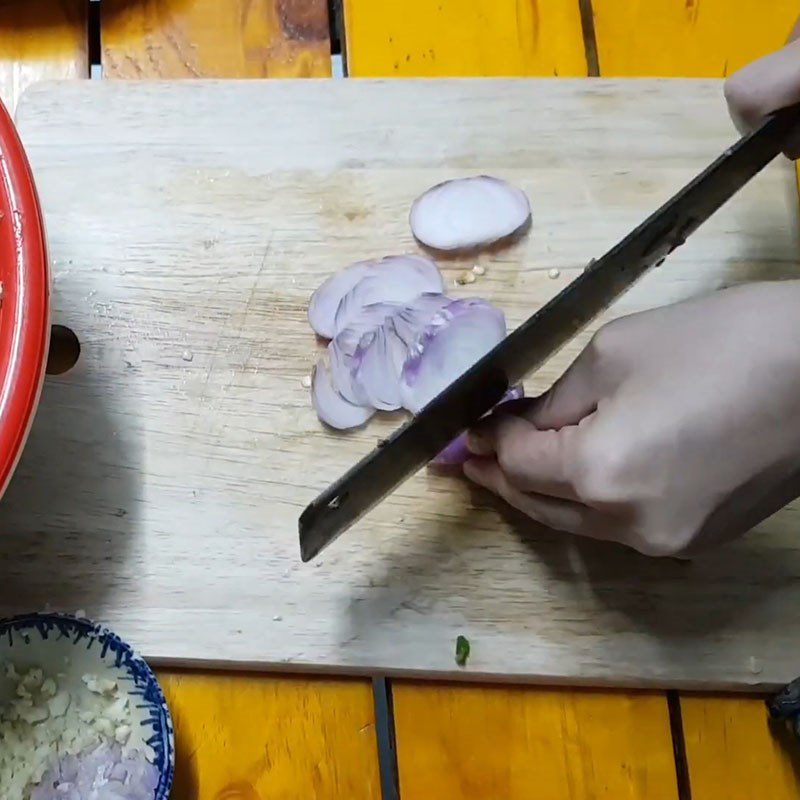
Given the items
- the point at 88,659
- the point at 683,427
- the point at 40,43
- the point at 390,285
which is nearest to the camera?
the point at 683,427

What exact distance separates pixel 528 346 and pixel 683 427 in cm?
13

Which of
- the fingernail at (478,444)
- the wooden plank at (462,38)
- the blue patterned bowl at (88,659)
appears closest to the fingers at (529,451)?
the fingernail at (478,444)

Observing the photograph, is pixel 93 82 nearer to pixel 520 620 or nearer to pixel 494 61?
pixel 494 61

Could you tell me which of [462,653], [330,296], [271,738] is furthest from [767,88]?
[271,738]

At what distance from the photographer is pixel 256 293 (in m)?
0.82

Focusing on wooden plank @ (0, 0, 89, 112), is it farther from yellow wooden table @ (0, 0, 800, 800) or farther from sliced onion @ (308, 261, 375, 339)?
yellow wooden table @ (0, 0, 800, 800)

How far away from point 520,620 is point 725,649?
15cm

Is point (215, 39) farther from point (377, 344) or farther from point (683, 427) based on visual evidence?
point (683, 427)

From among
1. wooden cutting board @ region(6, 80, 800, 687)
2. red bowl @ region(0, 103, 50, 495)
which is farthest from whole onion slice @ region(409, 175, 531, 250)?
red bowl @ region(0, 103, 50, 495)

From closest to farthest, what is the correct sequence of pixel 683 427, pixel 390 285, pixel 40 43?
pixel 683 427 < pixel 390 285 < pixel 40 43

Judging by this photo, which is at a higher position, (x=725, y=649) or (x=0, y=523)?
(x=0, y=523)

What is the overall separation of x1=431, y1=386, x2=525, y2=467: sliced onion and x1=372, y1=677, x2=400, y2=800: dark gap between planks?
0.16 meters

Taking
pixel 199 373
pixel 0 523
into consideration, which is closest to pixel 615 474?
pixel 199 373

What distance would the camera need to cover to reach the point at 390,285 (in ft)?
2.63
